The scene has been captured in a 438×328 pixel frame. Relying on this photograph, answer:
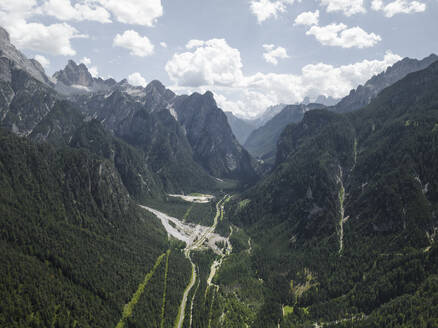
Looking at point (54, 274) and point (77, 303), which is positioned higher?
point (54, 274)

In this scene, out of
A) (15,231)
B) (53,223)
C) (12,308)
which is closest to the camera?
(12,308)

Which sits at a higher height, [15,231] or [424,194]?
[15,231]

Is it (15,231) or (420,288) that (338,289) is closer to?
(420,288)

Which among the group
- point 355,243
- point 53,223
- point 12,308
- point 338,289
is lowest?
point 338,289

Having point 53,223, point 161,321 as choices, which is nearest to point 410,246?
point 161,321

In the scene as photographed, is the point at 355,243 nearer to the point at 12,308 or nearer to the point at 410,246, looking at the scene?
the point at 410,246

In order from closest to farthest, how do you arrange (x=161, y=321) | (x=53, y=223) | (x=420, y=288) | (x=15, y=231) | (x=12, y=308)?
(x=12, y=308)
(x=420, y=288)
(x=161, y=321)
(x=15, y=231)
(x=53, y=223)

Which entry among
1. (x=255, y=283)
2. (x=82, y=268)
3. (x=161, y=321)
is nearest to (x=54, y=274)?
(x=82, y=268)

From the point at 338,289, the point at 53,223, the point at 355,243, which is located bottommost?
the point at 338,289

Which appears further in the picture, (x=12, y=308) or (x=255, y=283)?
(x=255, y=283)
